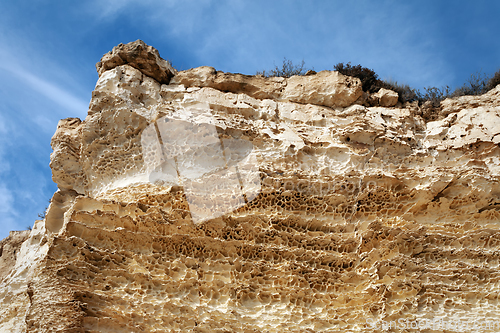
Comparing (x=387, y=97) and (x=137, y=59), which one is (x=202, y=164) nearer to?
(x=137, y=59)

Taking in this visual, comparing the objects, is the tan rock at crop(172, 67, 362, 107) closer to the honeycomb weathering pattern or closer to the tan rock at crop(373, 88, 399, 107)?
the tan rock at crop(373, 88, 399, 107)

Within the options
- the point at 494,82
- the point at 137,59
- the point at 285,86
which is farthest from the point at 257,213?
the point at 494,82

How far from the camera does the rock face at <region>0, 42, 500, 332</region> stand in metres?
5.84

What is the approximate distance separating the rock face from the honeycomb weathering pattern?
3cm

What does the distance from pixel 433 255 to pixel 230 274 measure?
3.09m

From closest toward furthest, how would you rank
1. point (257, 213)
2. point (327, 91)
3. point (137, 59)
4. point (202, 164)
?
point (257, 213), point (202, 164), point (137, 59), point (327, 91)

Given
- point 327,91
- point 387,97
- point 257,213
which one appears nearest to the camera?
point 257,213

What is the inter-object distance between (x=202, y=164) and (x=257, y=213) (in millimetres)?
1351

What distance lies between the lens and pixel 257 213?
697cm

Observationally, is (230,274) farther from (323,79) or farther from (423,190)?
(323,79)

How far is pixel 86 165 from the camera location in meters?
7.90

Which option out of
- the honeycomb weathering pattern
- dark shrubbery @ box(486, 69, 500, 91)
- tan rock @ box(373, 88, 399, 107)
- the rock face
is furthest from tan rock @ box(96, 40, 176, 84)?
dark shrubbery @ box(486, 69, 500, 91)

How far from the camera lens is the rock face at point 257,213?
5.84 meters

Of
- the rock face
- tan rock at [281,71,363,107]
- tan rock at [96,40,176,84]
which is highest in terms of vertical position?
tan rock at [96,40,176,84]
